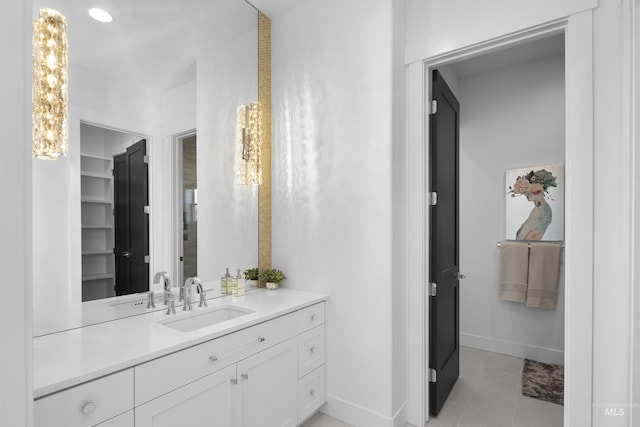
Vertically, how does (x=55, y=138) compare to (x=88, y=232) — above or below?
above

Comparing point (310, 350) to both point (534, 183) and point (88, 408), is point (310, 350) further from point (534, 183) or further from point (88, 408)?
point (534, 183)

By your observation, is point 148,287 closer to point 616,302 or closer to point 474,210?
point 616,302

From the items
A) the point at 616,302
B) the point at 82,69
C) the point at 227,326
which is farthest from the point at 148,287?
the point at 616,302

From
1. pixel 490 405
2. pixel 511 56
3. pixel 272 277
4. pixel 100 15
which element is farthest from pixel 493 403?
pixel 100 15

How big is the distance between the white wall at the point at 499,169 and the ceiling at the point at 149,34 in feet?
8.32

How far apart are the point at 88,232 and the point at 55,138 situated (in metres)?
0.45

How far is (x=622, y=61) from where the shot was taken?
1.59 m

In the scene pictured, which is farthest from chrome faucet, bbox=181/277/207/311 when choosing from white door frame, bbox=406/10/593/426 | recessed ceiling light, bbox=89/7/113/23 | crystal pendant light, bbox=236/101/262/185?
white door frame, bbox=406/10/593/426

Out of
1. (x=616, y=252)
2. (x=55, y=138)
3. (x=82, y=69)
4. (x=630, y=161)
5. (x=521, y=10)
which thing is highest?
(x=521, y=10)

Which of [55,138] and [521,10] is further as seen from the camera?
[521,10]

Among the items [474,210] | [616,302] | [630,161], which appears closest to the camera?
[630,161]

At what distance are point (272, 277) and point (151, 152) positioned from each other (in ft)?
3.77

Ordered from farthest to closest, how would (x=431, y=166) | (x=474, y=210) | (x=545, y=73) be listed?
1. (x=474, y=210)
2. (x=545, y=73)
3. (x=431, y=166)

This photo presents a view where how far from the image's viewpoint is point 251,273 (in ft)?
8.24
